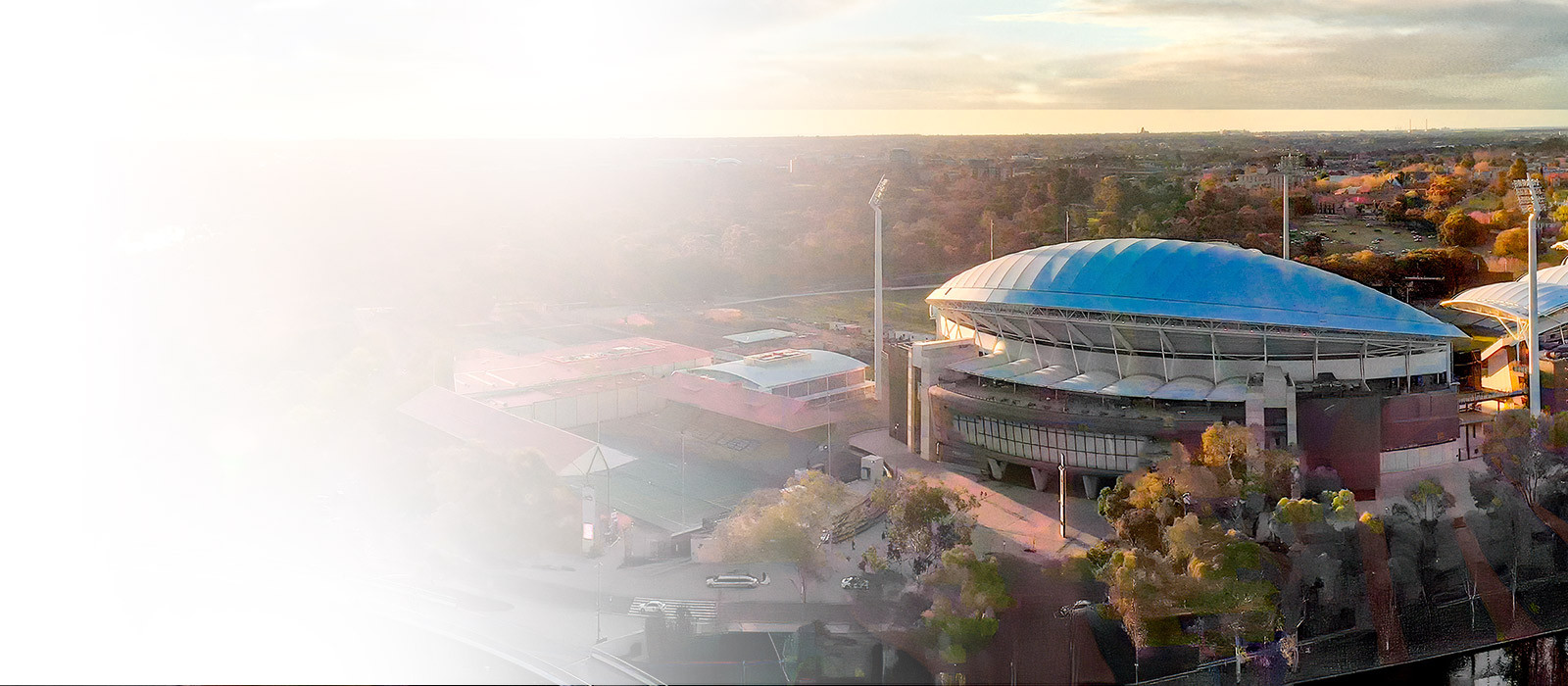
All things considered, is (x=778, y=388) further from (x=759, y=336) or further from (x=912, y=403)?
(x=759, y=336)

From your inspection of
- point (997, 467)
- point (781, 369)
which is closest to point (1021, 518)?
point (997, 467)

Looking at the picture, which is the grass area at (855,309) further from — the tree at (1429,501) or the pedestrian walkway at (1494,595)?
the pedestrian walkway at (1494,595)

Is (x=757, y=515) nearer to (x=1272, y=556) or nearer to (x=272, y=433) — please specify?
(x=1272, y=556)

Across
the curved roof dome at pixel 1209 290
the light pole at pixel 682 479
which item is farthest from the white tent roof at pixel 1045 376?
the light pole at pixel 682 479

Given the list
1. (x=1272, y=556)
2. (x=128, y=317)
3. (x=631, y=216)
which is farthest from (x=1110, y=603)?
(x=631, y=216)

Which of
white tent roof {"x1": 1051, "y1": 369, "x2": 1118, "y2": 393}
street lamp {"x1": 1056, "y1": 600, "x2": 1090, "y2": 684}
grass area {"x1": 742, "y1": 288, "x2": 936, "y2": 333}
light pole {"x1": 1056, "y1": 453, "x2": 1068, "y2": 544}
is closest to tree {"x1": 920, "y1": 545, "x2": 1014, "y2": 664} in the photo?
street lamp {"x1": 1056, "y1": 600, "x2": 1090, "y2": 684}

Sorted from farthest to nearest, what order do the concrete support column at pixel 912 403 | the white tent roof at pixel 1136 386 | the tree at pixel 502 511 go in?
the concrete support column at pixel 912 403 → the white tent roof at pixel 1136 386 → the tree at pixel 502 511
